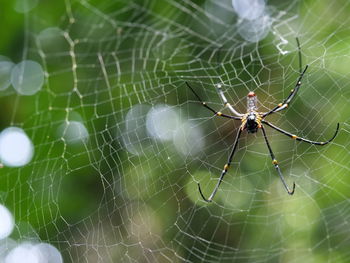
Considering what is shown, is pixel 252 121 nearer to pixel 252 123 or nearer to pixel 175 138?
pixel 252 123

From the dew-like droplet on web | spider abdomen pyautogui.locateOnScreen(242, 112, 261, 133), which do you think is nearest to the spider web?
the dew-like droplet on web

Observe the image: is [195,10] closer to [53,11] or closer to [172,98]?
[172,98]

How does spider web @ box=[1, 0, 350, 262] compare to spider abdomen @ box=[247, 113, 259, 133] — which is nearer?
spider abdomen @ box=[247, 113, 259, 133]

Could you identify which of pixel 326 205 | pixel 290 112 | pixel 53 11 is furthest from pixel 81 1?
pixel 326 205

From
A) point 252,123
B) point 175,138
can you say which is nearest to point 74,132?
point 175,138

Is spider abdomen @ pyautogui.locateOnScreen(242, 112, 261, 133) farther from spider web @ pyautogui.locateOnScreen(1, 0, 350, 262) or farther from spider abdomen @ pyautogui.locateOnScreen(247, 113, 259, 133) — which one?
spider web @ pyautogui.locateOnScreen(1, 0, 350, 262)

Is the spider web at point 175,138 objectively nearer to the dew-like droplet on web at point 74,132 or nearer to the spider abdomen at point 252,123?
the dew-like droplet on web at point 74,132

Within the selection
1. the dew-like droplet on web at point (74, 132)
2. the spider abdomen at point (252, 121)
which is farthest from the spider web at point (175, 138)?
the spider abdomen at point (252, 121)

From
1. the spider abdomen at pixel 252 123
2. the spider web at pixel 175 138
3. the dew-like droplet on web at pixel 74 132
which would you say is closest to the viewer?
the spider abdomen at pixel 252 123
